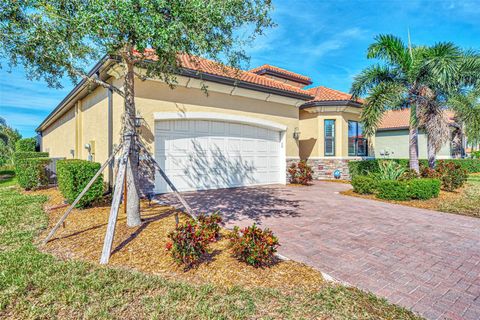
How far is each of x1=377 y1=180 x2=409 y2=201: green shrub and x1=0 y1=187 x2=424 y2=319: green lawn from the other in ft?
23.1

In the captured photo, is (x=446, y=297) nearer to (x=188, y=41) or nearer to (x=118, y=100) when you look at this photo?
(x=188, y=41)

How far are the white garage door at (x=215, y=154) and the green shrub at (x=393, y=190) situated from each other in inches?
189

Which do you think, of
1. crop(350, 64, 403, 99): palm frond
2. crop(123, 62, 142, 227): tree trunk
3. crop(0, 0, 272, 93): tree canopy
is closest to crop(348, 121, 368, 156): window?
crop(350, 64, 403, 99): palm frond

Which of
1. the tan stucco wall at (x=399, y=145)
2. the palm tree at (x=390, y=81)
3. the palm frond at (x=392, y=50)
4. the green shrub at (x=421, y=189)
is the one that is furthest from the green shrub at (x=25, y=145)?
the tan stucco wall at (x=399, y=145)

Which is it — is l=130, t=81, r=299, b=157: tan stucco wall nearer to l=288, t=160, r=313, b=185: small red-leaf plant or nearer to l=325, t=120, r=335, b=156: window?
l=288, t=160, r=313, b=185: small red-leaf plant

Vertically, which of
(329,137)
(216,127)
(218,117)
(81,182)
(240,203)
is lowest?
(240,203)

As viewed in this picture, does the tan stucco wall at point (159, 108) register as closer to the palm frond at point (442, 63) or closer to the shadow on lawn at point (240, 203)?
the shadow on lawn at point (240, 203)

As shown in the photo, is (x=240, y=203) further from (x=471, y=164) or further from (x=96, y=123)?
(x=471, y=164)

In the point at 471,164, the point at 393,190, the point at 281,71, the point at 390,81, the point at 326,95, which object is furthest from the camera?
the point at 471,164

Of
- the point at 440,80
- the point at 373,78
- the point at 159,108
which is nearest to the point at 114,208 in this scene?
the point at 159,108

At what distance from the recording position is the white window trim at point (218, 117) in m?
9.29

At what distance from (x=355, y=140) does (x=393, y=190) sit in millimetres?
7134

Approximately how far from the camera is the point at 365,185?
9.99m

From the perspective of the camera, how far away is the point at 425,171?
11195mm
